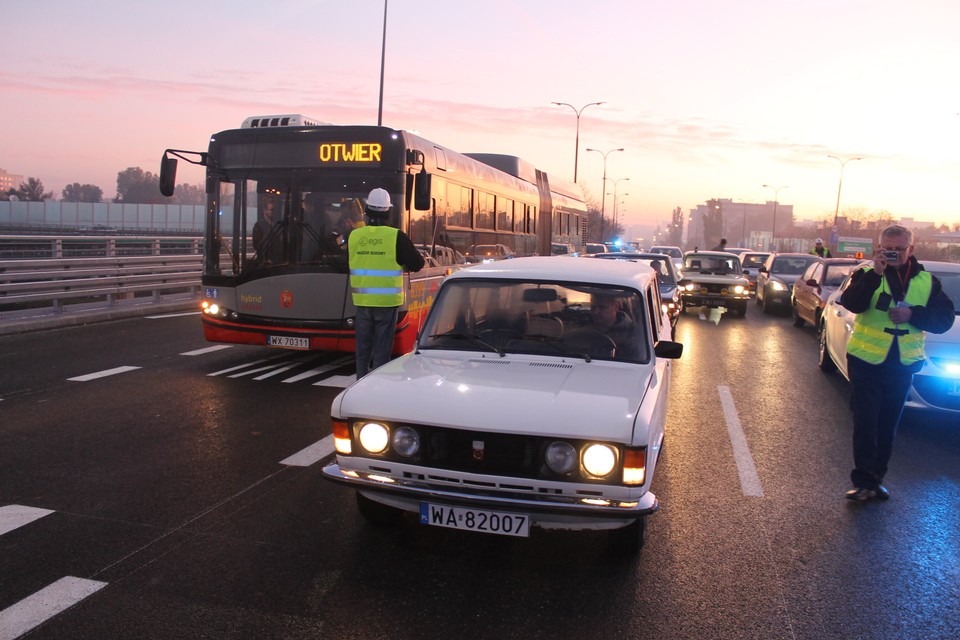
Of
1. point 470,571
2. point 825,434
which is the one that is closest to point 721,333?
point 825,434

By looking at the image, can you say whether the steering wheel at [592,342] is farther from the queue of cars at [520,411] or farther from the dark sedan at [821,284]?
the dark sedan at [821,284]

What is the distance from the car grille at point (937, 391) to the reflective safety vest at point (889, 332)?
7.59ft

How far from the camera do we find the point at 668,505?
5.33 meters

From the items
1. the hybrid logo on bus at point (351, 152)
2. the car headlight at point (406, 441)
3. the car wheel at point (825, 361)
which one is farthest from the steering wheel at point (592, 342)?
the car wheel at point (825, 361)

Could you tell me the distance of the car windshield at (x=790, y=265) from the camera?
72.1 feet

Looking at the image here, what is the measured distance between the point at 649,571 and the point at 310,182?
23.0 ft

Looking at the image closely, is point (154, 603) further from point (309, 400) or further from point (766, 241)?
point (766, 241)

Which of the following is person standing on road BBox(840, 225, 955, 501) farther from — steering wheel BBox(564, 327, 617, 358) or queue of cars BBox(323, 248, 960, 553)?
steering wheel BBox(564, 327, 617, 358)

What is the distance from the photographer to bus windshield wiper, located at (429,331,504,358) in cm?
511

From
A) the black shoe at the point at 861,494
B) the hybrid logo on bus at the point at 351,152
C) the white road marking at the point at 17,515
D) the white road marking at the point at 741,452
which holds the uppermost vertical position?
the hybrid logo on bus at the point at 351,152

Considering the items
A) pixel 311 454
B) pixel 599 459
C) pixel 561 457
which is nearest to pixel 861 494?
pixel 599 459

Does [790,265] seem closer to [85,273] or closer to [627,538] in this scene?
[85,273]

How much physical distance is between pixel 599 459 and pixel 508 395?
2.06ft

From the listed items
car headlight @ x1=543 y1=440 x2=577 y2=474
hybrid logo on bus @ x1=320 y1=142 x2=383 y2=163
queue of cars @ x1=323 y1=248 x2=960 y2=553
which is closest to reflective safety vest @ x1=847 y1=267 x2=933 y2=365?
queue of cars @ x1=323 y1=248 x2=960 y2=553
